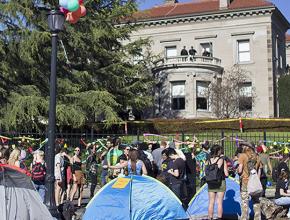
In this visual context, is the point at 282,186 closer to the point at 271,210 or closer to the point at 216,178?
the point at 271,210

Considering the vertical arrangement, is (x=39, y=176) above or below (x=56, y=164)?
below

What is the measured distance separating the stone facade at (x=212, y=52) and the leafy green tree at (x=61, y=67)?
1159 cm

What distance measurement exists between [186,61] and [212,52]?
20.4ft

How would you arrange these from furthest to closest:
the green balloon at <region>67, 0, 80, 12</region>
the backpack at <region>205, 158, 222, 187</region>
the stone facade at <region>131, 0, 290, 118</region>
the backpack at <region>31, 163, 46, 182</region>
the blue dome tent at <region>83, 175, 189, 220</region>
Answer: the stone facade at <region>131, 0, 290, 118</region>, the backpack at <region>31, 163, 46, 182</region>, the backpack at <region>205, 158, 222, 187</region>, the green balloon at <region>67, 0, 80, 12</region>, the blue dome tent at <region>83, 175, 189, 220</region>

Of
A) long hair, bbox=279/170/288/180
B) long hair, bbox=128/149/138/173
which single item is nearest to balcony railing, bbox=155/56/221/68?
long hair, bbox=279/170/288/180

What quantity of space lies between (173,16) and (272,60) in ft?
36.9

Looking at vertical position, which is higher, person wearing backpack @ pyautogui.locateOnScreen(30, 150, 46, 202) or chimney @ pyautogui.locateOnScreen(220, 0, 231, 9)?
chimney @ pyautogui.locateOnScreen(220, 0, 231, 9)

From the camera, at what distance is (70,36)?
26609 mm

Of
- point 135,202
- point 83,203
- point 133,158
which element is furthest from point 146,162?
→ point 83,203

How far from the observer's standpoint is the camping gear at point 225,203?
37.4 feet

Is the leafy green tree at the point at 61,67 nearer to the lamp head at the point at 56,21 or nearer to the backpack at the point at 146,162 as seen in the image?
the backpack at the point at 146,162

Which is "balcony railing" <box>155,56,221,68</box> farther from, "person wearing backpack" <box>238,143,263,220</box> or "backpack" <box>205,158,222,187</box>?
"backpack" <box>205,158,222,187</box>

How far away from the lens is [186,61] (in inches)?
1657

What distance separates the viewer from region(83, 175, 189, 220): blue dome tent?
9.75 m
